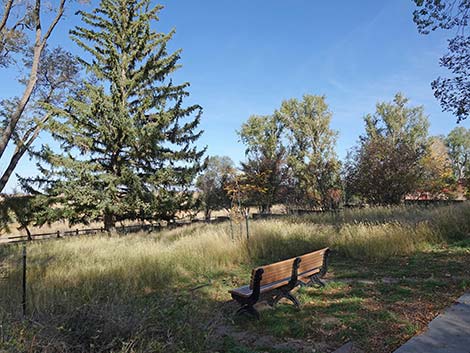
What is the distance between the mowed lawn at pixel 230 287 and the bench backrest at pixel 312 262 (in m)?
0.44

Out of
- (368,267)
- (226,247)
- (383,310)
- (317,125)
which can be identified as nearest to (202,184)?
(317,125)

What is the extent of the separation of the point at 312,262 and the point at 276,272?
1.44 m

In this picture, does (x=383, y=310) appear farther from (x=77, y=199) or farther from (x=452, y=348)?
(x=77, y=199)

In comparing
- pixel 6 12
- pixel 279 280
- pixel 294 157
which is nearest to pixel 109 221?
pixel 6 12

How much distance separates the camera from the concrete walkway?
328 centimetres

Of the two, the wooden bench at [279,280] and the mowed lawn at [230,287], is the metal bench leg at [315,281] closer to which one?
the wooden bench at [279,280]

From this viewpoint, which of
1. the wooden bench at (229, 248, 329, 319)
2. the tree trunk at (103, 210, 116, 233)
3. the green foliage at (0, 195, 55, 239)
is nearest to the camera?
the wooden bench at (229, 248, 329, 319)

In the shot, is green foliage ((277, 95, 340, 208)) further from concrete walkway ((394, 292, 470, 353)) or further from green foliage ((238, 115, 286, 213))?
concrete walkway ((394, 292, 470, 353))

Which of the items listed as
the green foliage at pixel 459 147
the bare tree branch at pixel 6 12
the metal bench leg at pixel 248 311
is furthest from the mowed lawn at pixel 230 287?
the green foliage at pixel 459 147

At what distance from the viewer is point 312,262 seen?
6.10 m

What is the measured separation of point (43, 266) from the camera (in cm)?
741

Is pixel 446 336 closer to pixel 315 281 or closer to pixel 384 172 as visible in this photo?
pixel 315 281

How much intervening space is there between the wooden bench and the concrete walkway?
1850mm

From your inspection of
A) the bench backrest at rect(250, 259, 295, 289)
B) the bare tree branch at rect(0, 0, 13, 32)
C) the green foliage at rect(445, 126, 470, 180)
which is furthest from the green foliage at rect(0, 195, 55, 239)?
the green foliage at rect(445, 126, 470, 180)
